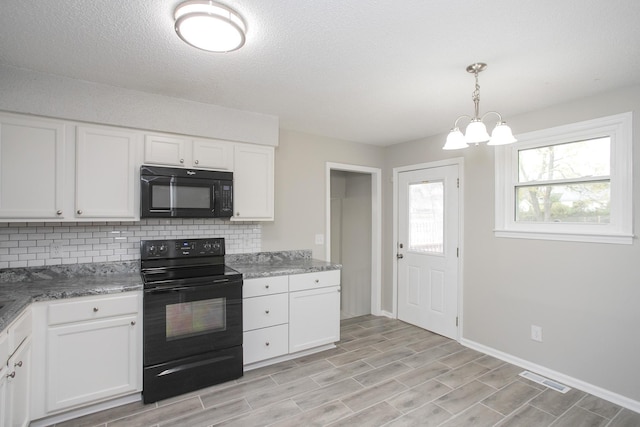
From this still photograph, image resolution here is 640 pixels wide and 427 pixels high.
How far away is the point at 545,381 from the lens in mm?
2760

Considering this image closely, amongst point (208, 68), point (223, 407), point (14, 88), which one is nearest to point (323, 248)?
point (223, 407)

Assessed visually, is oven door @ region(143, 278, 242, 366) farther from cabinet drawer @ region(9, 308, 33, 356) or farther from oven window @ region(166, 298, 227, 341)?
cabinet drawer @ region(9, 308, 33, 356)

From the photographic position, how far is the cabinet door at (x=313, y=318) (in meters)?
3.08

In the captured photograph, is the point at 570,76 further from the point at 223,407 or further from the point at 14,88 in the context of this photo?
the point at 14,88

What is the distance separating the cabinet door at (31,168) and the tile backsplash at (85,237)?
0.89 ft

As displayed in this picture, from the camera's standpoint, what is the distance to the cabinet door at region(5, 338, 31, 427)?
167cm

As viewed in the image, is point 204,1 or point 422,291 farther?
point 422,291

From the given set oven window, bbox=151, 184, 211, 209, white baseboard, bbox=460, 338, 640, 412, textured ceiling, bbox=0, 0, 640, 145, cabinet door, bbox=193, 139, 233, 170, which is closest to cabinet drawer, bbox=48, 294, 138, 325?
oven window, bbox=151, 184, 211, 209

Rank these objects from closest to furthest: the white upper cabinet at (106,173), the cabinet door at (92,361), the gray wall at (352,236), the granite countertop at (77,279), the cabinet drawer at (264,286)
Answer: the granite countertop at (77,279) → the cabinet door at (92,361) → the white upper cabinet at (106,173) → the cabinet drawer at (264,286) → the gray wall at (352,236)

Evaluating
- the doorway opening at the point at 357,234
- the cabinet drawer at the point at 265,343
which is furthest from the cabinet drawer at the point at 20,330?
the doorway opening at the point at 357,234

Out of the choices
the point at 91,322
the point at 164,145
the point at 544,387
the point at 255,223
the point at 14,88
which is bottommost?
the point at 544,387

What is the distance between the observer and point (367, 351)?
11.0 feet

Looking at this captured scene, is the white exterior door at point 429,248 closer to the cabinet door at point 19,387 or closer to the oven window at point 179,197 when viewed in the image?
the oven window at point 179,197

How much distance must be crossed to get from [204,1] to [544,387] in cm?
363
